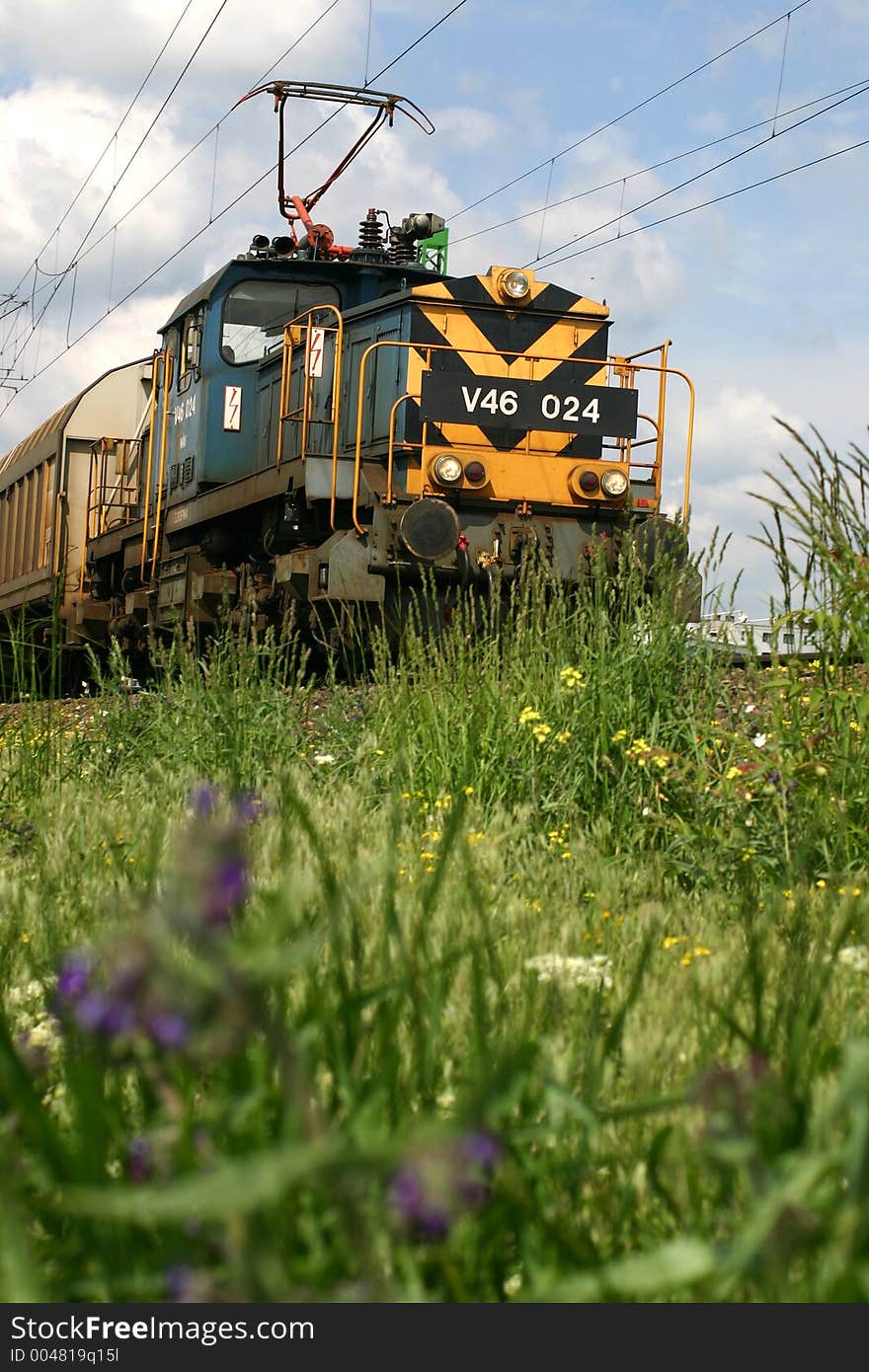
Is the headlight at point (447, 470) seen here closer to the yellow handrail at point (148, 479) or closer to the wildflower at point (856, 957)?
the yellow handrail at point (148, 479)

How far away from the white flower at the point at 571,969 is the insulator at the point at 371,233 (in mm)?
10540

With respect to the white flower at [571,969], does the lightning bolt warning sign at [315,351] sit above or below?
above

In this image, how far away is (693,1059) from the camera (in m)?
2.11

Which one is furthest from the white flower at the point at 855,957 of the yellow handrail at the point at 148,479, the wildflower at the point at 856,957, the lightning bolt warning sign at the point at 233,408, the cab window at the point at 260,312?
the yellow handrail at the point at 148,479

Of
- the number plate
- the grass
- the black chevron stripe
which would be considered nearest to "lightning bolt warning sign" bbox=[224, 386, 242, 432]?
the black chevron stripe

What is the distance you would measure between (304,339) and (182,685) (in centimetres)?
554

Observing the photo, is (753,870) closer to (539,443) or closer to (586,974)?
(586,974)

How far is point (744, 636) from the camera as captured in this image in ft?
14.2

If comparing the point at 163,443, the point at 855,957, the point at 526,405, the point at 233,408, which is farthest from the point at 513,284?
the point at 855,957

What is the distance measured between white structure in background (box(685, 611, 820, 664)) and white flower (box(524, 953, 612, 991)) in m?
1.73

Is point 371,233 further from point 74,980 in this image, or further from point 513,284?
point 74,980

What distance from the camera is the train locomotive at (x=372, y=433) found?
32.3 ft

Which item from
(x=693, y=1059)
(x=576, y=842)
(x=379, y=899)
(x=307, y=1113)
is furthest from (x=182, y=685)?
(x=307, y=1113)

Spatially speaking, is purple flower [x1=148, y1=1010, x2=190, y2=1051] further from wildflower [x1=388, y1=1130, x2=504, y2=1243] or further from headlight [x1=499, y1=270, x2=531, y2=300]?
headlight [x1=499, y1=270, x2=531, y2=300]
